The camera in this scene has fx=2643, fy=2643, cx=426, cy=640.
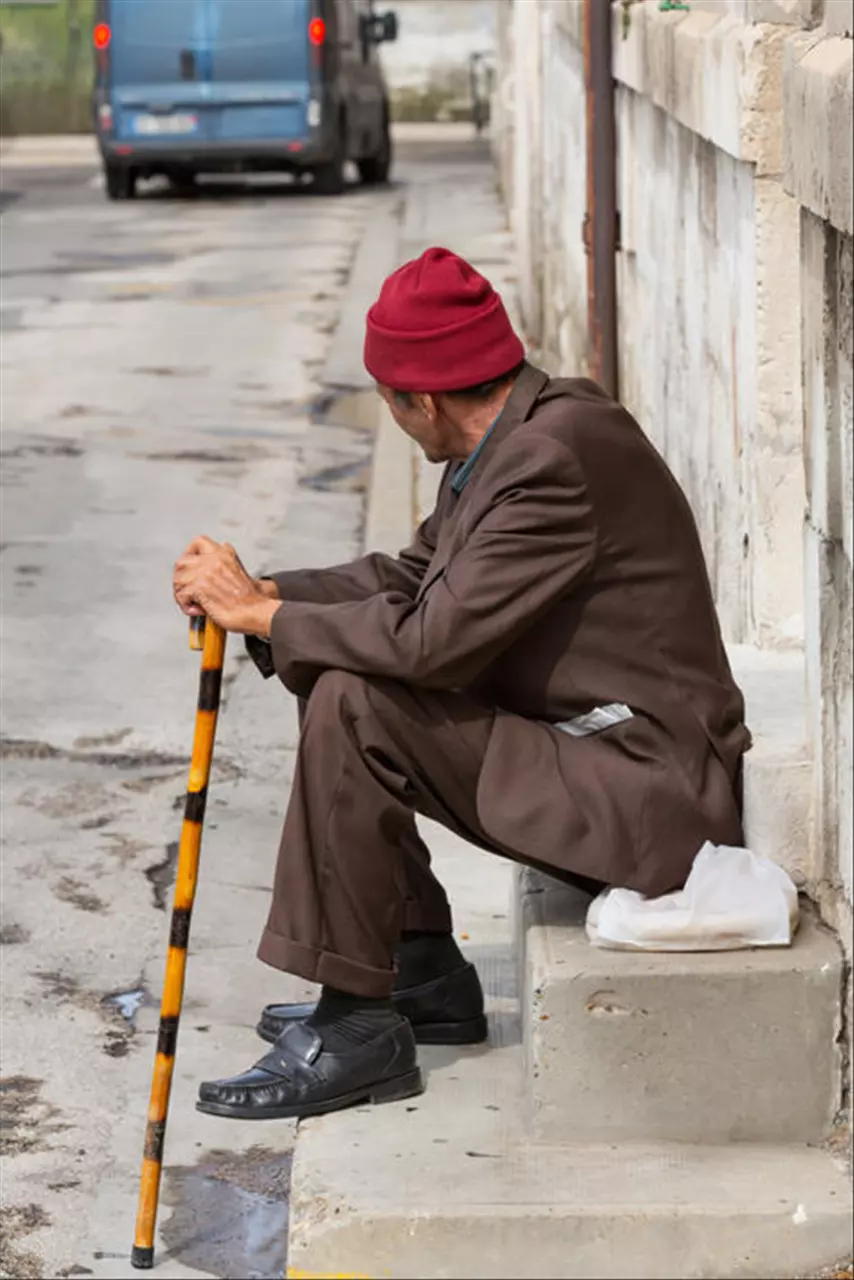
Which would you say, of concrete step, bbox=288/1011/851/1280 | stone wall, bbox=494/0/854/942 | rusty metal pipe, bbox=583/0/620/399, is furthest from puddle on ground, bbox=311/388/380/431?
concrete step, bbox=288/1011/851/1280

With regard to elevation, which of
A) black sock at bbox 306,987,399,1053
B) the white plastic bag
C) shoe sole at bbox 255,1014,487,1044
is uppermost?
the white plastic bag

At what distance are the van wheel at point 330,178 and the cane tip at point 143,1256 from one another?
65.3 feet

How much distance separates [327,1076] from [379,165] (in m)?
20.9

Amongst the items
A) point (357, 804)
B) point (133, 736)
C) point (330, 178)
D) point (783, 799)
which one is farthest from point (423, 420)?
point (330, 178)

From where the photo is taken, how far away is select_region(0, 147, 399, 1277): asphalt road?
14.2ft

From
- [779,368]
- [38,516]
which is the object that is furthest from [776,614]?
[38,516]

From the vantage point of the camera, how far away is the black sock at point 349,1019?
13.5 feet

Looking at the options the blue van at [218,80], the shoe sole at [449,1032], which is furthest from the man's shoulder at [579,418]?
the blue van at [218,80]

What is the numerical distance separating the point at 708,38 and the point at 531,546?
205 centimetres

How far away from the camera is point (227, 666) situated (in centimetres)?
774

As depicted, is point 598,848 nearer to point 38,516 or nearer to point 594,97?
point 594,97

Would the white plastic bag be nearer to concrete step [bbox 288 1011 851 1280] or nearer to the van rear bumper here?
concrete step [bbox 288 1011 851 1280]

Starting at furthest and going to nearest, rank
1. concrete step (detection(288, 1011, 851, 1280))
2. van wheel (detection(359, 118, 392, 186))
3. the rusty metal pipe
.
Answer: van wheel (detection(359, 118, 392, 186)) → the rusty metal pipe → concrete step (detection(288, 1011, 851, 1280))

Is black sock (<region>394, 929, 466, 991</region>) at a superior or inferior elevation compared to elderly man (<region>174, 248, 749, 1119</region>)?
inferior
